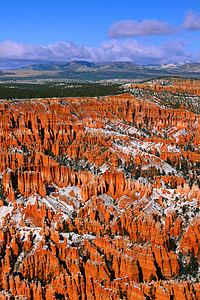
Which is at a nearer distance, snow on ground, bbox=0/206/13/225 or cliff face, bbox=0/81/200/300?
cliff face, bbox=0/81/200/300

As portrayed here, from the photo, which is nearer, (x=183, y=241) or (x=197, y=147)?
(x=183, y=241)

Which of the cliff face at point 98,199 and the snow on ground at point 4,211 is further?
the snow on ground at point 4,211

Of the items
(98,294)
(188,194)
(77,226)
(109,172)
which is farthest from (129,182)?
(98,294)

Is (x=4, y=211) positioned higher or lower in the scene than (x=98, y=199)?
lower

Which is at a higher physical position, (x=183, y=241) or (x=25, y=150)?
(x=25, y=150)

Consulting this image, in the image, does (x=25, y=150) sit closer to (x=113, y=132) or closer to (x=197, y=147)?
(x=113, y=132)

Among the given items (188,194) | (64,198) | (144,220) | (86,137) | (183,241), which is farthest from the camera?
(86,137)

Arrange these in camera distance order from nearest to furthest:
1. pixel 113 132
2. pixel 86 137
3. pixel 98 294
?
pixel 98 294, pixel 86 137, pixel 113 132

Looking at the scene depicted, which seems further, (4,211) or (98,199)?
(98,199)
